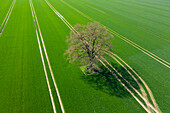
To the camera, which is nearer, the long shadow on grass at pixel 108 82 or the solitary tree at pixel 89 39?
the long shadow on grass at pixel 108 82

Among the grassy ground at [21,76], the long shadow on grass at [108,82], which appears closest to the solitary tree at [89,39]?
the long shadow on grass at [108,82]

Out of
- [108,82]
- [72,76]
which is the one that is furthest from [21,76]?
[108,82]

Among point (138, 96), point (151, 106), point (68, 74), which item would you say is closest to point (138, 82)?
point (138, 96)

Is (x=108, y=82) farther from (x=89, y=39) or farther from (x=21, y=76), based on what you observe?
(x=21, y=76)

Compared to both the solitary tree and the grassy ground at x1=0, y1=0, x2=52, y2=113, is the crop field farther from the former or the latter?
the solitary tree

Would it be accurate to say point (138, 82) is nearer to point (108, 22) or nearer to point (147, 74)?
point (147, 74)

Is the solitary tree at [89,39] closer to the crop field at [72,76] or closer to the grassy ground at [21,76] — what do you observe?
the crop field at [72,76]

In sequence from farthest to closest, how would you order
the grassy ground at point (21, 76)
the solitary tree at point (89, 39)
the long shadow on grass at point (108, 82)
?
the solitary tree at point (89, 39), the long shadow on grass at point (108, 82), the grassy ground at point (21, 76)

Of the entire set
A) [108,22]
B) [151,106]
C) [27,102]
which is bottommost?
[151,106]
